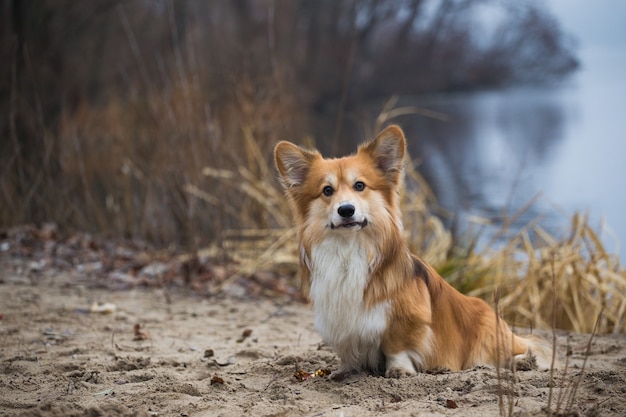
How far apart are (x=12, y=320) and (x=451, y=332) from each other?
3177mm

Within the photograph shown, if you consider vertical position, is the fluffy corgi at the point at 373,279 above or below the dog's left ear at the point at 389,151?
below

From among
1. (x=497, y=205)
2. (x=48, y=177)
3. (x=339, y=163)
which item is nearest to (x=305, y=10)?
(x=497, y=205)

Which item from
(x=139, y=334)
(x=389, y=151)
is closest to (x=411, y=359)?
(x=389, y=151)

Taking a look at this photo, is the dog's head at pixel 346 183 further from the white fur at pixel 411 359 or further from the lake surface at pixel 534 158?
the lake surface at pixel 534 158

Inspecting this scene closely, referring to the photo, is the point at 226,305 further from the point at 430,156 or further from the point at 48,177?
the point at 430,156

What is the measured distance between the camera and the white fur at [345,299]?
11.5 feet

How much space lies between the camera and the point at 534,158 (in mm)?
15555

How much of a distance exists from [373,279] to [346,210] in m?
0.41

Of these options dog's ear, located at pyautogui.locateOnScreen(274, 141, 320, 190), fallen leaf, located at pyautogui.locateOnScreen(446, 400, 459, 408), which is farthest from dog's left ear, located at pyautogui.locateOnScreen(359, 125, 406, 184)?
fallen leaf, located at pyautogui.locateOnScreen(446, 400, 459, 408)

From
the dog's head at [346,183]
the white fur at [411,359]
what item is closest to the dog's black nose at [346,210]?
the dog's head at [346,183]

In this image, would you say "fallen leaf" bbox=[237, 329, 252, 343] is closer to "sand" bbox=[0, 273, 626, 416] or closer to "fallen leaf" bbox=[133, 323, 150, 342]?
"sand" bbox=[0, 273, 626, 416]

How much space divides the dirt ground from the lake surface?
259 centimetres

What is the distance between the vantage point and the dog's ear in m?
3.77

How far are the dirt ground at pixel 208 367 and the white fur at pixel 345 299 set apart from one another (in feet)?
0.68
